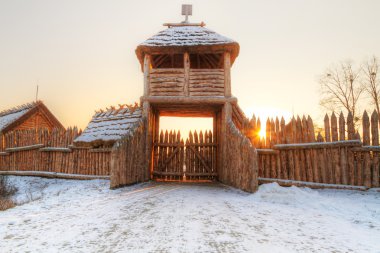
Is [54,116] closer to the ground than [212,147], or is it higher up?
higher up

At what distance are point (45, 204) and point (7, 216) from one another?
1.20 metres

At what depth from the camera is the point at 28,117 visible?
67.8ft

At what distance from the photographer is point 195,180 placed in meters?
12.3

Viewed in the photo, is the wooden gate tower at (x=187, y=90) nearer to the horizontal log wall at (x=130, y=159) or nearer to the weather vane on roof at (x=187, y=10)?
the horizontal log wall at (x=130, y=159)

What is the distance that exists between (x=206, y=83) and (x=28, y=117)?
1691 centimetres

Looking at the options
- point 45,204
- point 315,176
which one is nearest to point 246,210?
point 315,176

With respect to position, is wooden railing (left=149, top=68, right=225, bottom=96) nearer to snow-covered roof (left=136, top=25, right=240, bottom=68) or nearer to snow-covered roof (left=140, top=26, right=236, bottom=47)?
snow-covered roof (left=136, top=25, right=240, bottom=68)

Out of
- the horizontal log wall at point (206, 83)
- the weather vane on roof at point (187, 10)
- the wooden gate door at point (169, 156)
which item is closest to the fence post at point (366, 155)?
the horizontal log wall at point (206, 83)

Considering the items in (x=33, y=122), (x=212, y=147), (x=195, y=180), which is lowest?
(x=195, y=180)

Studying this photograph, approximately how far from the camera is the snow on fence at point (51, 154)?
11.2 m

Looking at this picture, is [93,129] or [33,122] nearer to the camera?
[93,129]

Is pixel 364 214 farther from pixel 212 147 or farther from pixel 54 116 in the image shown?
pixel 54 116

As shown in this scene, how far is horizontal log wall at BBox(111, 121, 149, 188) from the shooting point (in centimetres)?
788

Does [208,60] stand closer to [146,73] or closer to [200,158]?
[146,73]
